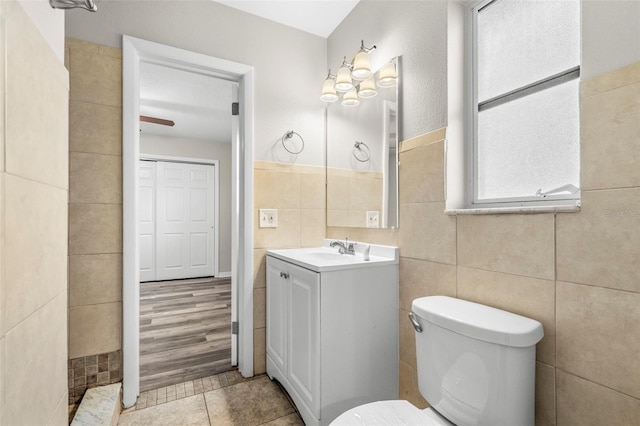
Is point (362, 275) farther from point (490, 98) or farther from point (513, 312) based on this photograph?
point (490, 98)

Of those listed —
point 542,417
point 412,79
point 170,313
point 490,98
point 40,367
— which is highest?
point 412,79

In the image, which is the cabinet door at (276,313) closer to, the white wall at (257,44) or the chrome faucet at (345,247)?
the chrome faucet at (345,247)

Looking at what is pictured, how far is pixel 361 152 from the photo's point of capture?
197cm

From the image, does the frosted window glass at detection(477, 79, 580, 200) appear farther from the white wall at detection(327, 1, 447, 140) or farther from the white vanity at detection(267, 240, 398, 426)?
the white vanity at detection(267, 240, 398, 426)

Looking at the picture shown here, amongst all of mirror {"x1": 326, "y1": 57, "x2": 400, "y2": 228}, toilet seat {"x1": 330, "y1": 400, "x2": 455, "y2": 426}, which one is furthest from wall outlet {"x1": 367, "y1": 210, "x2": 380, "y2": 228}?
toilet seat {"x1": 330, "y1": 400, "x2": 455, "y2": 426}

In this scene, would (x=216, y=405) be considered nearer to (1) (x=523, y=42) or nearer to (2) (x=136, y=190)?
(2) (x=136, y=190)

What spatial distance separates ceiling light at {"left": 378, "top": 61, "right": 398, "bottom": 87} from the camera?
165 centimetres

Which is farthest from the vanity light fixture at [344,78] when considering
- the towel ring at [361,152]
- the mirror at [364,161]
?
the towel ring at [361,152]

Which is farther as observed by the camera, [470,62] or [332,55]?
[332,55]

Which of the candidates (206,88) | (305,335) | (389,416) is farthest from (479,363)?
(206,88)

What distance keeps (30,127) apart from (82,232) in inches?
43.0

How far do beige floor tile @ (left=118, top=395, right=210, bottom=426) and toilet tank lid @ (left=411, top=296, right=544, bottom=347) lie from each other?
1.25 meters

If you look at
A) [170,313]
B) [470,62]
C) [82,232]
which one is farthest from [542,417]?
[170,313]

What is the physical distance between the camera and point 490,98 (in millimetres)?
1340
